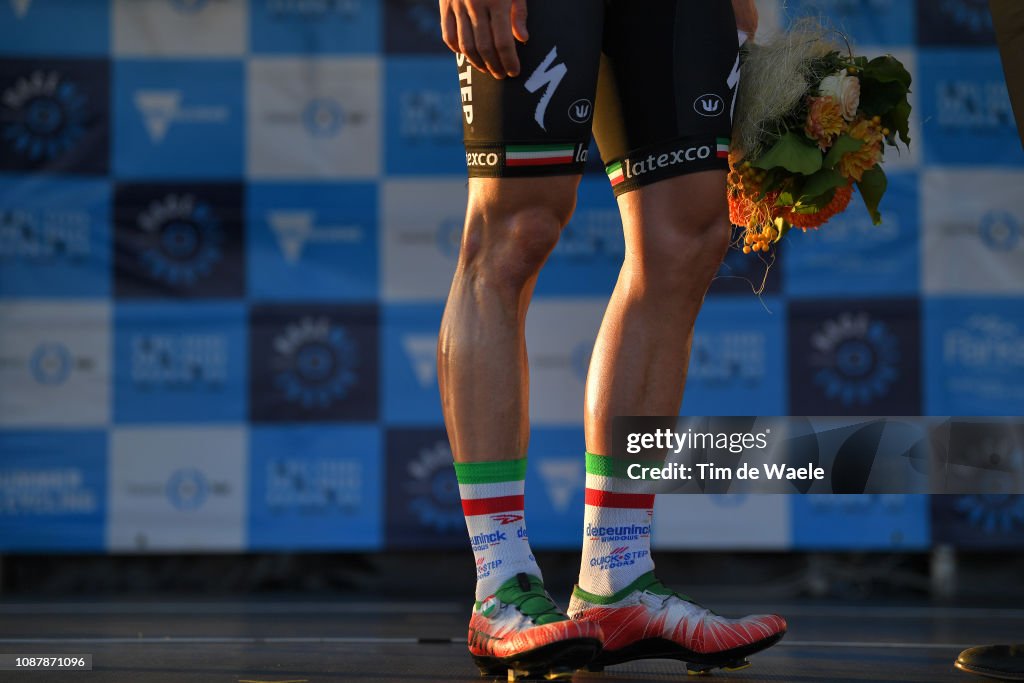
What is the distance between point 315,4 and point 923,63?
190 centimetres

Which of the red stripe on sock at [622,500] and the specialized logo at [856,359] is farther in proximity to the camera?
the specialized logo at [856,359]

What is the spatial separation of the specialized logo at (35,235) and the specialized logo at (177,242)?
21 cm

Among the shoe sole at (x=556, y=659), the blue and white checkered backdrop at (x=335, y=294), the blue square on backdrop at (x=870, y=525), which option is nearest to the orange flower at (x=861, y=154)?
the shoe sole at (x=556, y=659)

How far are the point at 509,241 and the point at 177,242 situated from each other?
6.87 feet

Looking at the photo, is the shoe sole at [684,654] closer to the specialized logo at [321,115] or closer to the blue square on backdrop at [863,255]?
the blue square on backdrop at [863,255]

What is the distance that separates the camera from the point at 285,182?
3.45 metres

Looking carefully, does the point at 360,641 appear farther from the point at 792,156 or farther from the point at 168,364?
the point at 168,364

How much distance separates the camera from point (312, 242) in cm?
341

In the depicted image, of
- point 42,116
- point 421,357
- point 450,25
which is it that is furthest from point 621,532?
point 42,116

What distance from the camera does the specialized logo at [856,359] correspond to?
3.35 meters

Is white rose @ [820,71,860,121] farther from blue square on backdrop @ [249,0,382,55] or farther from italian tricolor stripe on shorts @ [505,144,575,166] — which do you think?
blue square on backdrop @ [249,0,382,55]

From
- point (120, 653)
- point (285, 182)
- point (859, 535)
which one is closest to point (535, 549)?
point (859, 535)

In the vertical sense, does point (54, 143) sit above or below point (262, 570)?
above

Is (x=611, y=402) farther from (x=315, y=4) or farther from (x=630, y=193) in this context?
(x=315, y=4)
